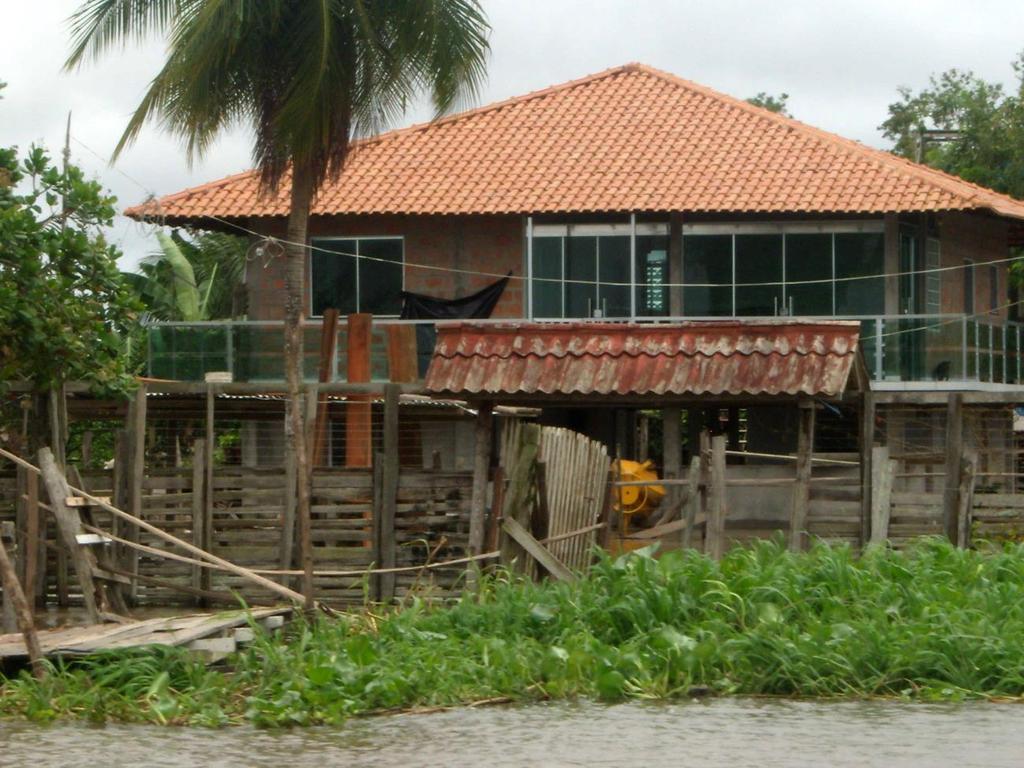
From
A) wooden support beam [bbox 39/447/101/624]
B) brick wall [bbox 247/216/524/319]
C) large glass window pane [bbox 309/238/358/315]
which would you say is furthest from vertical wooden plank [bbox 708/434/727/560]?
large glass window pane [bbox 309/238/358/315]

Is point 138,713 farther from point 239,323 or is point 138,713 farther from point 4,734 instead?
point 239,323

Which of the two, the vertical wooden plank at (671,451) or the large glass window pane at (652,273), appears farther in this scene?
the large glass window pane at (652,273)

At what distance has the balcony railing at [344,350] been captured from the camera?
23.3m

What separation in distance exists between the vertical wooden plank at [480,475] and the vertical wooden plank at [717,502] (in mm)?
2005

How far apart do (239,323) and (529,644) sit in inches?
505

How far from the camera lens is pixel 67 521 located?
1232 centimetres

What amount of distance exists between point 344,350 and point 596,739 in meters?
14.1

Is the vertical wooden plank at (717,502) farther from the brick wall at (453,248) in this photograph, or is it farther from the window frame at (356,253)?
the window frame at (356,253)

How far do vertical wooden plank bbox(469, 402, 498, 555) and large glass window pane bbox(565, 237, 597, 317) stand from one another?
35.1 feet

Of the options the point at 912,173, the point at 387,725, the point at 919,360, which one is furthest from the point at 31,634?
the point at 912,173

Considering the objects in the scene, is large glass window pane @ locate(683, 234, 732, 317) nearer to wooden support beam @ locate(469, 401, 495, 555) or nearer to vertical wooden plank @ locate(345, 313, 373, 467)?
vertical wooden plank @ locate(345, 313, 373, 467)

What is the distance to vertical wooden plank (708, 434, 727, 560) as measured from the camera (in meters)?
14.6

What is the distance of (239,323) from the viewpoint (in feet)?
77.0

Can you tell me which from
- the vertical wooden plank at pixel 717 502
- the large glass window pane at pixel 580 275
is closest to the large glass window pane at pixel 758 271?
the large glass window pane at pixel 580 275
